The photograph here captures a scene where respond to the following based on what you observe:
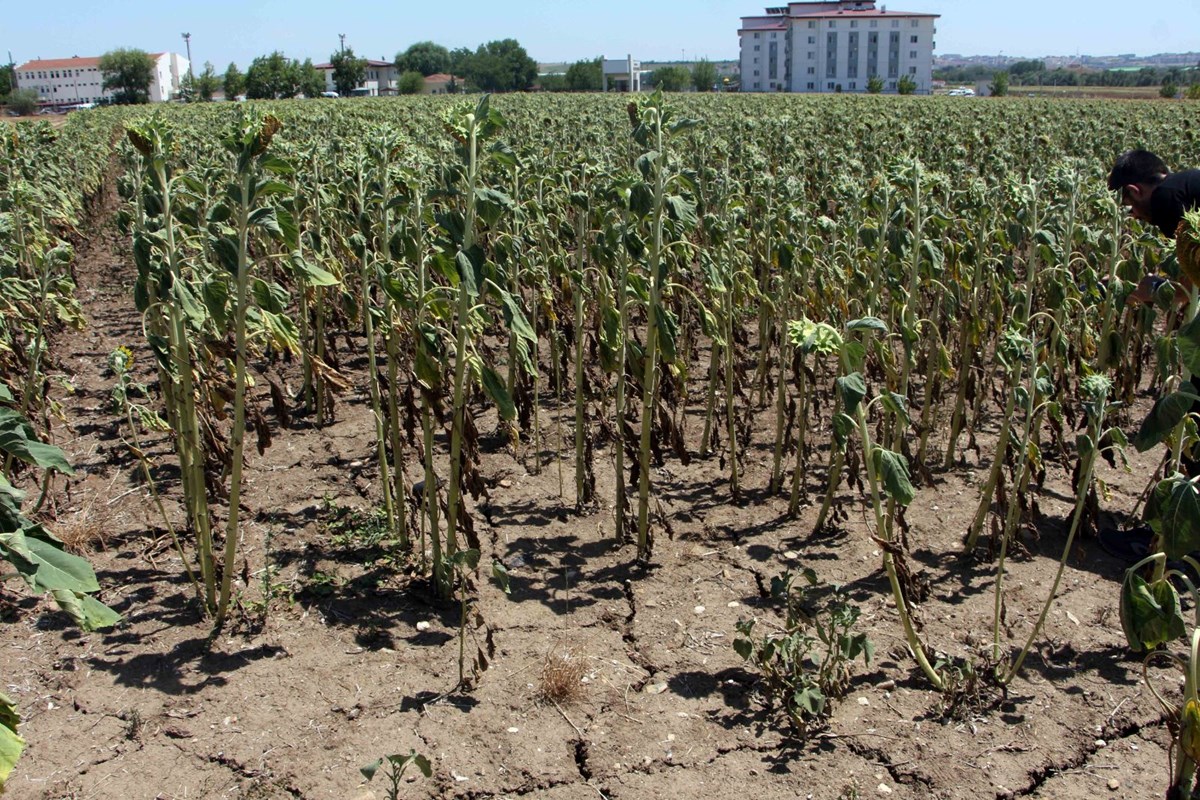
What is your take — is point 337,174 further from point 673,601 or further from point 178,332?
point 673,601

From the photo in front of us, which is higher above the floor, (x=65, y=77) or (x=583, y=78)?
(x=65, y=77)

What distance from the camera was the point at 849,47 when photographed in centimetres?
11869

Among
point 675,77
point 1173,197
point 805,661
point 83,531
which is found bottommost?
point 805,661

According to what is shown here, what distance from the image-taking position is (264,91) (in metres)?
84.6

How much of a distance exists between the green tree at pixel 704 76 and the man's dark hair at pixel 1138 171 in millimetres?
114270

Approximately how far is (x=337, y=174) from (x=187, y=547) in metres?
4.38

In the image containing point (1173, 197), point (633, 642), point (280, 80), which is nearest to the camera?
point (633, 642)

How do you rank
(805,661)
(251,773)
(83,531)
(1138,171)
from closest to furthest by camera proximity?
(251,773), (805,661), (83,531), (1138,171)

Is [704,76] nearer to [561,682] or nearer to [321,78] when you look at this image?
[321,78]

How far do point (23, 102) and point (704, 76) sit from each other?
228 feet

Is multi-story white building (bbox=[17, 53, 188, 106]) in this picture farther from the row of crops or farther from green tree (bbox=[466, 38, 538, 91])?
the row of crops

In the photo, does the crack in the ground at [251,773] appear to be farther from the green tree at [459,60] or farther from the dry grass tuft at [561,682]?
the green tree at [459,60]

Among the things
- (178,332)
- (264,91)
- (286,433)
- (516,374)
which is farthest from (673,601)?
(264,91)

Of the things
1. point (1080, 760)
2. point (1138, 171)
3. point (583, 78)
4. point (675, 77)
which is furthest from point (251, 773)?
point (583, 78)
